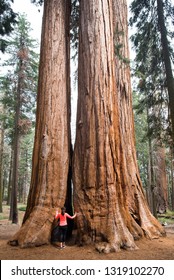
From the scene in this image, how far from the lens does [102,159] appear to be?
18.5 ft

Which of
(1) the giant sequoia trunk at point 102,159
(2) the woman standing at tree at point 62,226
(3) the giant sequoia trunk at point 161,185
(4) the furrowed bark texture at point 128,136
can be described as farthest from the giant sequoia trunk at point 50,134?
(3) the giant sequoia trunk at point 161,185

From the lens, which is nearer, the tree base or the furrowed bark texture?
the tree base

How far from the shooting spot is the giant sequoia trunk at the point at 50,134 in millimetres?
5500

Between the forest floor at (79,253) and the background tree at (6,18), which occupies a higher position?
the background tree at (6,18)

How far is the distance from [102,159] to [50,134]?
1566 mm

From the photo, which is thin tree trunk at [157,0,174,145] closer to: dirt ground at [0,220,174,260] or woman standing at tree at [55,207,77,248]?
dirt ground at [0,220,174,260]

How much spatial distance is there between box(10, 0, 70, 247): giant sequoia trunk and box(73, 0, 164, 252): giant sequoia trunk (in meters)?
0.48

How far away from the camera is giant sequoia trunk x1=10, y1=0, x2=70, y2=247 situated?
550 cm

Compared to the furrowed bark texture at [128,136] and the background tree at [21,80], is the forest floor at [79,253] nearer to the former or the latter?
the furrowed bark texture at [128,136]

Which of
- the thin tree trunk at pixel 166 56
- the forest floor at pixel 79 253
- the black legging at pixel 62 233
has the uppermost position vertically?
the thin tree trunk at pixel 166 56

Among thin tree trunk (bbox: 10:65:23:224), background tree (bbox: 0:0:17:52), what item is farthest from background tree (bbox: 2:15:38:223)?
background tree (bbox: 0:0:17:52)

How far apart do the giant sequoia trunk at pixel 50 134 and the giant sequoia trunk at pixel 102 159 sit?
483 millimetres

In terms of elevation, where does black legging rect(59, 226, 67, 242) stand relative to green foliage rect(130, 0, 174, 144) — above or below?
below

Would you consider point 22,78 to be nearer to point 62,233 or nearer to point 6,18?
point 6,18
